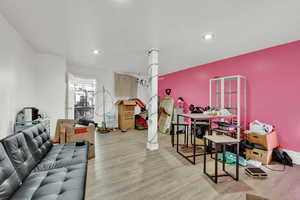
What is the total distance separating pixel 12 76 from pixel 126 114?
3431 millimetres

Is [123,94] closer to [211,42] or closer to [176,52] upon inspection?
[176,52]

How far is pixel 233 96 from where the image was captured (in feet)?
11.5

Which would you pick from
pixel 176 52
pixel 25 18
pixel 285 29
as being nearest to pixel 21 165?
pixel 25 18

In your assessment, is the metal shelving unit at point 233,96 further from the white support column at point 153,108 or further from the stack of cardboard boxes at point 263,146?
the white support column at point 153,108

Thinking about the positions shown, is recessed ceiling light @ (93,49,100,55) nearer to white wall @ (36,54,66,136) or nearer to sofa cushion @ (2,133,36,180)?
white wall @ (36,54,66,136)

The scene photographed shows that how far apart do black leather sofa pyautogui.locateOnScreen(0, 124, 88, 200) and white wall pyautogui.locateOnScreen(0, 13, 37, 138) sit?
772 millimetres

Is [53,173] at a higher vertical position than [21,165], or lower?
lower

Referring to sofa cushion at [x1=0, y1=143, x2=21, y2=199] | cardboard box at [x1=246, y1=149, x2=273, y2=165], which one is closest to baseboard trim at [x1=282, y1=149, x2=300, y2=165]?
cardboard box at [x1=246, y1=149, x2=273, y2=165]

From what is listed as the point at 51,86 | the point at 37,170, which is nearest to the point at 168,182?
the point at 37,170

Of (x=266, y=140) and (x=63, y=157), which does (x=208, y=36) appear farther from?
(x=63, y=157)

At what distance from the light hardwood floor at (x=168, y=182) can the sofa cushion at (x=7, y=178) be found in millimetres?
773

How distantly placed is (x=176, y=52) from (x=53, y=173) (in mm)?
3249

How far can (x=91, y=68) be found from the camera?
16.6 ft

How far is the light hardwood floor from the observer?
1.63m
